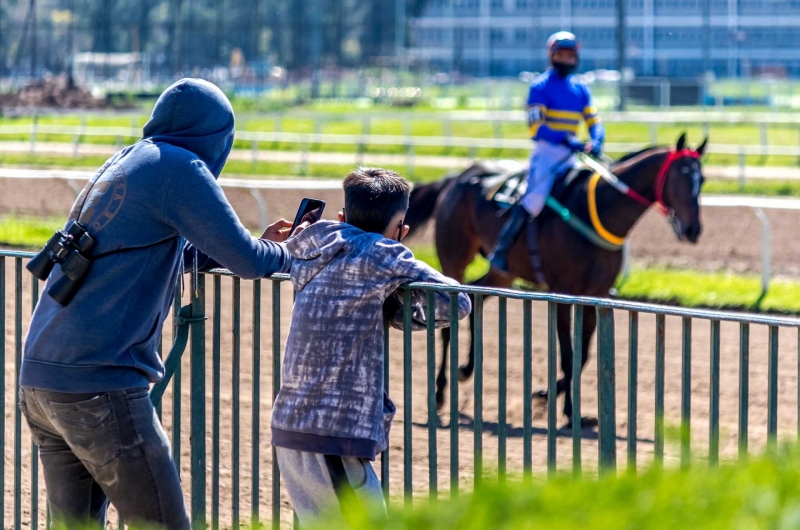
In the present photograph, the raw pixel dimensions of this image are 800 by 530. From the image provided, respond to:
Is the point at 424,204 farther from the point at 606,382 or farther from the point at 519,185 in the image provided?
the point at 606,382

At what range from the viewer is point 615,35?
48625mm

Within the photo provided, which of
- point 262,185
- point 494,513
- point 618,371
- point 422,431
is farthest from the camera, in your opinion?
point 262,185

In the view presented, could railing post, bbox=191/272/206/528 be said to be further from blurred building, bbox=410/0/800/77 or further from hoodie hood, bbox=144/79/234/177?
blurred building, bbox=410/0/800/77

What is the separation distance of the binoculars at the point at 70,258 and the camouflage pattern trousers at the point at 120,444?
0.86ft

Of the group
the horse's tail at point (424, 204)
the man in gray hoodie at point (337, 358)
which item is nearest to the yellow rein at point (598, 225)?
the horse's tail at point (424, 204)

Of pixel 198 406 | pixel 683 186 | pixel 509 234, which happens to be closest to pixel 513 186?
pixel 509 234

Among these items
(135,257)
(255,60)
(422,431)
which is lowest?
(422,431)

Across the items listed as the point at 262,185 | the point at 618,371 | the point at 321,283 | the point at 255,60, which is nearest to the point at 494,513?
the point at 321,283

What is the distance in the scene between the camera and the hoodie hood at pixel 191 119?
10.6 feet

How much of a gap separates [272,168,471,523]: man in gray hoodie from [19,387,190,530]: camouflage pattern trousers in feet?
1.04

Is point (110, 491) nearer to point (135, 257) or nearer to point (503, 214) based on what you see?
point (135, 257)

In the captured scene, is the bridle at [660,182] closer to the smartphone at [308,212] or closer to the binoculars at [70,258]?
the smartphone at [308,212]

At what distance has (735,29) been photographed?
4591cm

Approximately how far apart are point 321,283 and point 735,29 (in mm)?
45479
